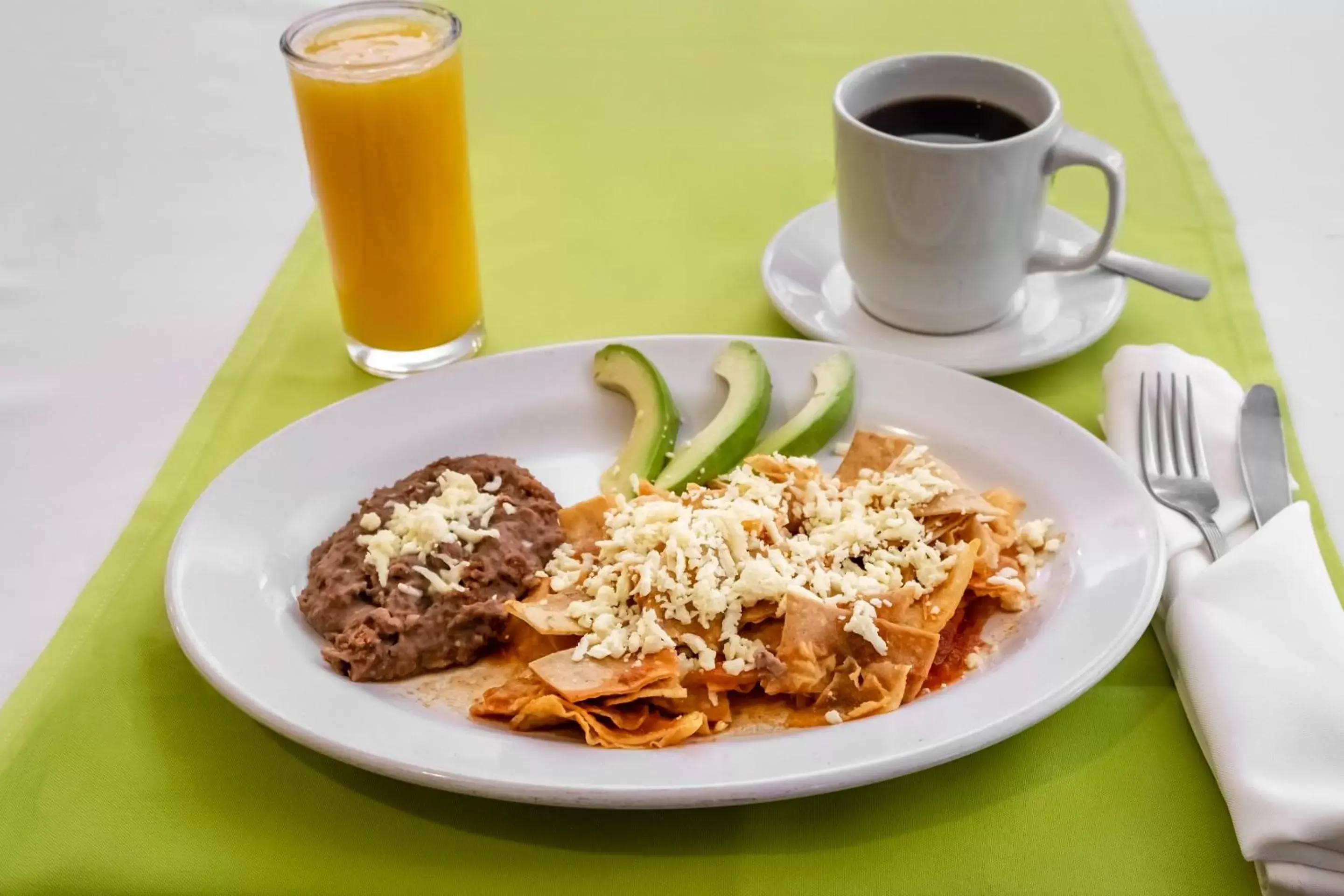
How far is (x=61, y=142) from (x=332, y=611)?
74.2 inches

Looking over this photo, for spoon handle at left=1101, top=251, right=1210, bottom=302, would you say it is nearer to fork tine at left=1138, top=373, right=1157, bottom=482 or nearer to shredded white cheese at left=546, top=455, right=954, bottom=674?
fork tine at left=1138, top=373, right=1157, bottom=482

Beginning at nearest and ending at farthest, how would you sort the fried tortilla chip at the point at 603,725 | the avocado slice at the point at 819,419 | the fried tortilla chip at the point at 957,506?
the fried tortilla chip at the point at 603,725
the fried tortilla chip at the point at 957,506
the avocado slice at the point at 819,419

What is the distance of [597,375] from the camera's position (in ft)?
5.94

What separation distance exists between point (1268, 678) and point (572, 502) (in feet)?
2.98

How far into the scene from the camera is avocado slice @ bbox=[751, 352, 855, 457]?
1689mm

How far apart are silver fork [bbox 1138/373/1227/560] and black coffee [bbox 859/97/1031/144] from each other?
19.7 inches

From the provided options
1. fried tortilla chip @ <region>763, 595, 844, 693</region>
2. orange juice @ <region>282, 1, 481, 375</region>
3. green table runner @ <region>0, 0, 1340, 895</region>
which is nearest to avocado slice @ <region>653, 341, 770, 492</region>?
green table runner @ <region>0, 0, 1340, 895</region>

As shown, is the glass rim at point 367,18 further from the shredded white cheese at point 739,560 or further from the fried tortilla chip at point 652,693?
the fried tortilla chip at point 652,693

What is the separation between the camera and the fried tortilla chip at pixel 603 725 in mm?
1250

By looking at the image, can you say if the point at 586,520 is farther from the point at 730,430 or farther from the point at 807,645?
the point at 807,645

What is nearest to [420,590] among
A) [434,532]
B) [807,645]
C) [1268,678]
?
[434,532]

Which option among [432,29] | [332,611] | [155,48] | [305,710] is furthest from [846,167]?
[155,48]

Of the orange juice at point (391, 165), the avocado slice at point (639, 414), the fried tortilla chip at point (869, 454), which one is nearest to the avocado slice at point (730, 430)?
the avocado slice at point (639, 414)

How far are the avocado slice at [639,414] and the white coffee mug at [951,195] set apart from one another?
426mm
